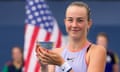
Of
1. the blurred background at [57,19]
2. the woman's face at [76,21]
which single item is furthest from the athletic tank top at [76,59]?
the blurred background at [57,19]

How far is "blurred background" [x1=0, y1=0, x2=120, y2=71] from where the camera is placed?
10656 millimetres

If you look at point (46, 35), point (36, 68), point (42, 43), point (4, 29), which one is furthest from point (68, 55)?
point (4, 29)

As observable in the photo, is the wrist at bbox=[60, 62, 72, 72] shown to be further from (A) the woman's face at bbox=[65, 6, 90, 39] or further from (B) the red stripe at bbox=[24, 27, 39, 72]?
(B) the red stripe at bbox=[24, 27, 39, 72]

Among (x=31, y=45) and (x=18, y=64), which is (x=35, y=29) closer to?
(x=31, y=45)

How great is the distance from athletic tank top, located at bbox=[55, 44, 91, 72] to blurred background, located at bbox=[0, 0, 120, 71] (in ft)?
24.1

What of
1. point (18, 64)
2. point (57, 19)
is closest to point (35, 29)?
point (18, 64)

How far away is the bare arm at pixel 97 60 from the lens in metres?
3.12

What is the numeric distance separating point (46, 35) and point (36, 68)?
63 centimetres

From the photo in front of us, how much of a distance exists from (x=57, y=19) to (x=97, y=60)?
765 cm

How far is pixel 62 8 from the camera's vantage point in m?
10.8

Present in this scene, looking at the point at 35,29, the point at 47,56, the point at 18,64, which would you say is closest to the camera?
the point at 47,56

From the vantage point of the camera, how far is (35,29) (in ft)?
21.9

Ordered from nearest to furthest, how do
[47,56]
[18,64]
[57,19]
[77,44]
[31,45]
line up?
[47,56]
[77,44]
[31,45]
[18,64]
[57,19]

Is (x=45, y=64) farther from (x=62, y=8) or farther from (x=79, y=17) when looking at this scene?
(x=62, y=8)
